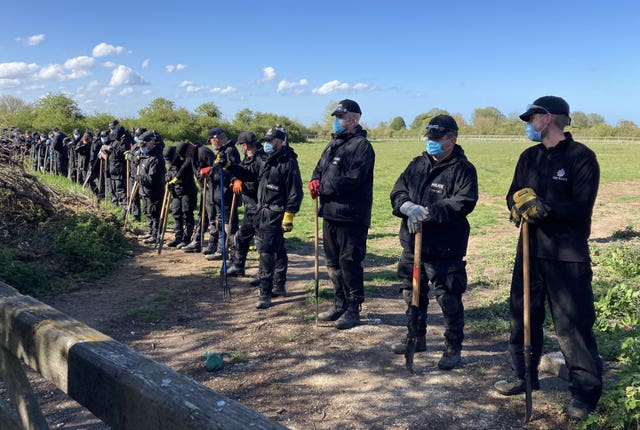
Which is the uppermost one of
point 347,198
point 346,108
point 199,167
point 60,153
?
point 346,108

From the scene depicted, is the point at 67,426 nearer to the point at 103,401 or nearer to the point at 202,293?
the point at 103,401

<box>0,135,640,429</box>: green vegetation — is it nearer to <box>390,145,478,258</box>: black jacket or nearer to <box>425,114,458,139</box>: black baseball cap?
<box>390,145,478,258</box>: black jacket

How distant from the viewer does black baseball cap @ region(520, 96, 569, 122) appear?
12.7 feet

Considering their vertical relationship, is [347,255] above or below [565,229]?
below

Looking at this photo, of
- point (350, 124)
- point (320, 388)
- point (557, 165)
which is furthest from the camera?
point (350, 124)

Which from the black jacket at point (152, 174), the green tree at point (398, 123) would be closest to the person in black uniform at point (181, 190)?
the black jacket at point (152, 174)

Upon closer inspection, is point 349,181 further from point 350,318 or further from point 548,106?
point 548,106

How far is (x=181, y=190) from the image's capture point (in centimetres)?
1031

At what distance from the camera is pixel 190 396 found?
1455 millimetres

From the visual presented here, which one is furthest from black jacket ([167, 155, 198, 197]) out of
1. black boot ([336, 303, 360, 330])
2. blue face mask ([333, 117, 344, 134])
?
black boot ([336, 303, 360, 330])

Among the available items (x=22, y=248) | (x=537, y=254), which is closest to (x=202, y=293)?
(x=22, y=248)

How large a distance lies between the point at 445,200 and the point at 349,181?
1.36m

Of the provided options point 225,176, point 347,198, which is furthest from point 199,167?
point 347,198

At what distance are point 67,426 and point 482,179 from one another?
76.7ft
